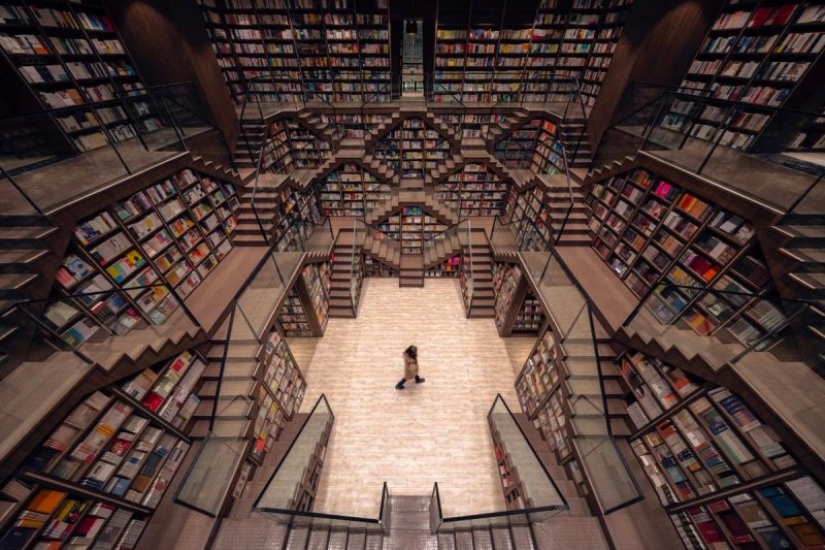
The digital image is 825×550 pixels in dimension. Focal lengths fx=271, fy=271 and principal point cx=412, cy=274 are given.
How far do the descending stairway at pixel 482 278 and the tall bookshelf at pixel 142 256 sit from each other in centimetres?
641

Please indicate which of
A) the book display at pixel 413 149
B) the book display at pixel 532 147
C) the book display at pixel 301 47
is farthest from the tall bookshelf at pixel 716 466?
the book display at pixel 301 47

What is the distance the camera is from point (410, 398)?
5.89 m

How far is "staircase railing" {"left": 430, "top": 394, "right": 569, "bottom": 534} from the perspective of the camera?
10.4 feet

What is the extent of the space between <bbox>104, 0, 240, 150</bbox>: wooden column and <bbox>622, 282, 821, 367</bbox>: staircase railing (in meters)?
9.27

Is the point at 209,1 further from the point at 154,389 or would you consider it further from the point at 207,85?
the point at 154,389

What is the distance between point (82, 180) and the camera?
3787 mm

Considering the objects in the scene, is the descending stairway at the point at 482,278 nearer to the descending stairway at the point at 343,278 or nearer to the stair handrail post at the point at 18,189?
the descending stairway at the point at 343,278

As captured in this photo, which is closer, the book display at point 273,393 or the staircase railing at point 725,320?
the staircase railing at point 725,320

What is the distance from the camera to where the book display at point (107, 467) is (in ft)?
8.12

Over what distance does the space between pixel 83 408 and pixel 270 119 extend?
7214 mm

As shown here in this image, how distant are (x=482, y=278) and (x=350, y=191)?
5.36m

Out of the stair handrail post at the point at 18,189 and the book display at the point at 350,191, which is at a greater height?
the book display at the point at 350,191

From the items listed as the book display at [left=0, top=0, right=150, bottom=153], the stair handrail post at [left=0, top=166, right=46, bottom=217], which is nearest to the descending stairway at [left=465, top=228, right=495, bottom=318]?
the stair handrail post at [left=0, top=166, right=46, bottom=217]

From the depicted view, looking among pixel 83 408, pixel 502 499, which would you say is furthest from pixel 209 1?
pixel 502 499
